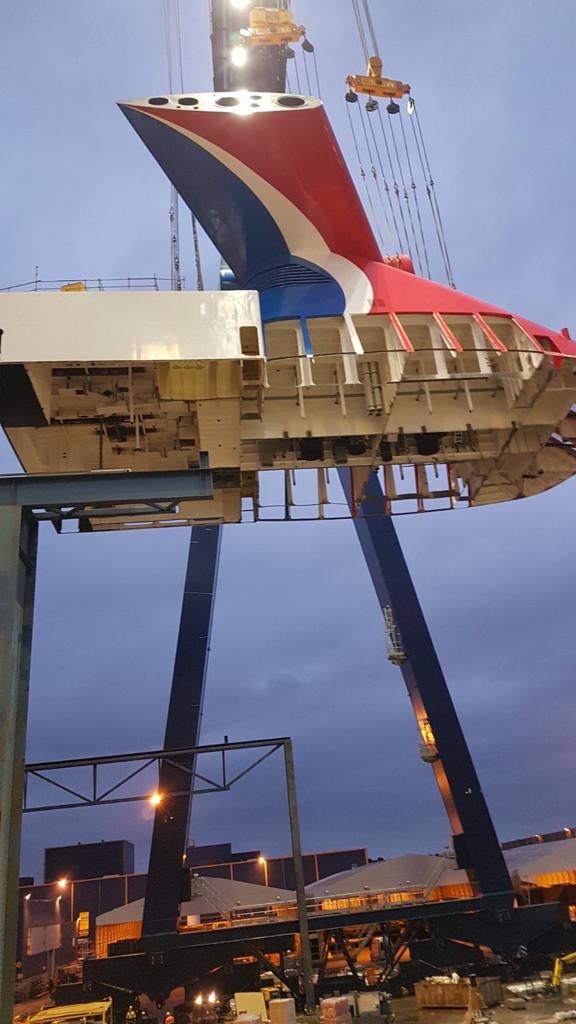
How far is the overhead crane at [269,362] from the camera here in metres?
11.8

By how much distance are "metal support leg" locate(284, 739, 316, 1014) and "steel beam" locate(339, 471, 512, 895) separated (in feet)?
19.5

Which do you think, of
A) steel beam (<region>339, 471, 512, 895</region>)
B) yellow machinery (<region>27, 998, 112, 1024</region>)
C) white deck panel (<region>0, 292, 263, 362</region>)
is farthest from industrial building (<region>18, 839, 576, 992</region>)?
white deck panel (<region>0, 292, 263, 362</region>)

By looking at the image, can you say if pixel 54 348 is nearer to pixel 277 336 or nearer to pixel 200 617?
pixel 277 336

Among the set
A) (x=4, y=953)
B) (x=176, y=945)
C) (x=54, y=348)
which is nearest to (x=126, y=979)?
(x=176, y=945)

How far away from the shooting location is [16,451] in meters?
13.4

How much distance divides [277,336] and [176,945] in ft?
52.8

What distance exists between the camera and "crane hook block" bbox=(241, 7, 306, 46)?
2556 cm

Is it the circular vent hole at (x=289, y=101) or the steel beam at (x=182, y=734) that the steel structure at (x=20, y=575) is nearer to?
the circular vent hole at (x=289, y=101)

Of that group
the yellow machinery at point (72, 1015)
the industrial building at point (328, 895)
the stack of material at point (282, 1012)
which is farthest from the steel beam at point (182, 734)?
the stack of material at point (282, 1012)

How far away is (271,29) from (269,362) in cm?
1868

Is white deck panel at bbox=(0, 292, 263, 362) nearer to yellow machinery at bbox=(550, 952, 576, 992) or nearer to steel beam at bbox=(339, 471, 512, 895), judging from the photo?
steel beam at bbox=(339, 471, 512, 895)

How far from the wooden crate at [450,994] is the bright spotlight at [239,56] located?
28767 millimetres

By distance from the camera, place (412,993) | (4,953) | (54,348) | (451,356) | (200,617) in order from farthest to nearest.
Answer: (200,617) → (412,993) → (451,356) → (54,348) → (4,953)

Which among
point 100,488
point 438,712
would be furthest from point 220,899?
point 100,488
